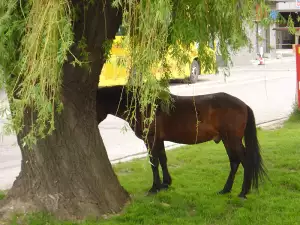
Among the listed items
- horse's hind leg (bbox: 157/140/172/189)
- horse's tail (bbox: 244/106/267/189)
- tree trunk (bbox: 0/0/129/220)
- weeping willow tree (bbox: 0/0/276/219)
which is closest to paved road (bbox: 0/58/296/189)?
tree trunk (bbox: 0/0/129/220)

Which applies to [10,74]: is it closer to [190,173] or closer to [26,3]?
[26,3]

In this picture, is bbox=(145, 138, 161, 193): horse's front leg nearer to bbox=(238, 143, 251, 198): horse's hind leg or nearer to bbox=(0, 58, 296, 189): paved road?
bbox=(0, 58, 296, 189): paved road

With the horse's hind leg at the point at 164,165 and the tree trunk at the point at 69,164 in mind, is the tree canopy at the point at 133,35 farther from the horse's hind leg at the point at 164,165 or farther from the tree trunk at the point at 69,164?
the horse's hind leg at the point at 164,165

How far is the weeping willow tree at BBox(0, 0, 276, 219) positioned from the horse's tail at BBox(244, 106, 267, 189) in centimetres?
118

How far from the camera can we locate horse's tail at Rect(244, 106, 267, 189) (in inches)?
264

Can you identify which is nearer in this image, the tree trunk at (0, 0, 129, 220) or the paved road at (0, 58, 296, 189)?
the tree trunk at (0, 0, 129, 220)

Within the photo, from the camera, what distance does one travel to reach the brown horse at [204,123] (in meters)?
6.59

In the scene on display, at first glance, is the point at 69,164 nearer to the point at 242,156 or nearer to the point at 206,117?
the point at 206,117

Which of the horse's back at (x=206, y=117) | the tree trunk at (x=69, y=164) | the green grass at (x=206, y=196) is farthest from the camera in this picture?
the horse's back at (x=206, y=117)

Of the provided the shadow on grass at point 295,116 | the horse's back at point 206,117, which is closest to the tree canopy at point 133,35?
the horse's back at point 206,117

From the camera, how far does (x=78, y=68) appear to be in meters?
5.64

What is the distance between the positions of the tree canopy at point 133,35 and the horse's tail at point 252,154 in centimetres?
218

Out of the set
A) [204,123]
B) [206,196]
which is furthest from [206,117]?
[206,196]

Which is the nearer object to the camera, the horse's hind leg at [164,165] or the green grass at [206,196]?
the green grass at [206,196]
